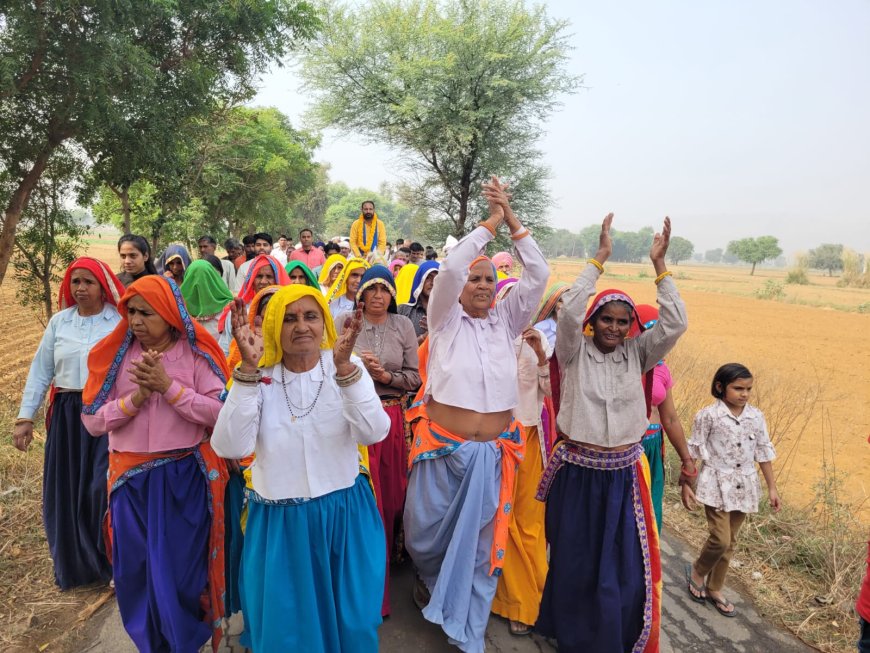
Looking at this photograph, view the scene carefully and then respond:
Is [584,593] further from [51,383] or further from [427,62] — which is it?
[427,62]

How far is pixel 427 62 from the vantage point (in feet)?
51.2

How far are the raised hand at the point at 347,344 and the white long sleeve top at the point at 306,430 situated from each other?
7 cm

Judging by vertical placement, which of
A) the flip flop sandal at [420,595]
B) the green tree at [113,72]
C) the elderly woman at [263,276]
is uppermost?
the green tree at [113,72]

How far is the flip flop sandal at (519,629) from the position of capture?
10.1 ft

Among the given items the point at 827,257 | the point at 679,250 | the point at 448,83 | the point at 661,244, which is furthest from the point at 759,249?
the point at 661,244

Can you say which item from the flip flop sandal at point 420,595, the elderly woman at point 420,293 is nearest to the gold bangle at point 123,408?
the flip flop sandal at point 420,595

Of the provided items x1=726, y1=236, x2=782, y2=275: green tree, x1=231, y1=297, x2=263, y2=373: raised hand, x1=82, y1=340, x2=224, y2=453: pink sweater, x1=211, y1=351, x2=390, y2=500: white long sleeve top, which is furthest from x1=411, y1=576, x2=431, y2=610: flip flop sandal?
x1=726, y1=236, x2=782, y2=275: green tree

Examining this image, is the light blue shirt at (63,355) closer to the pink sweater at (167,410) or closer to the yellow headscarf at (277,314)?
the pink sweater at (167,410)

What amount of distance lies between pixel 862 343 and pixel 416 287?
2000 cm

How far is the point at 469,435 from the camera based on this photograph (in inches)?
117

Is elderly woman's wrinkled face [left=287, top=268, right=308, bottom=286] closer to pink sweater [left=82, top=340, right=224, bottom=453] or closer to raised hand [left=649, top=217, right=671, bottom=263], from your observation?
pink sweater [left=82, top=340, right=224, bottom=453]

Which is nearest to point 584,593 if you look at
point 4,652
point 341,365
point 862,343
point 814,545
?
point 341,365

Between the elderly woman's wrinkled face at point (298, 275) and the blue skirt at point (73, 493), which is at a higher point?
the elderly woman's wrinkled face at point (298, 275)

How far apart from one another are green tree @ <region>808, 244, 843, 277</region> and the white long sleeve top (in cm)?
10806
